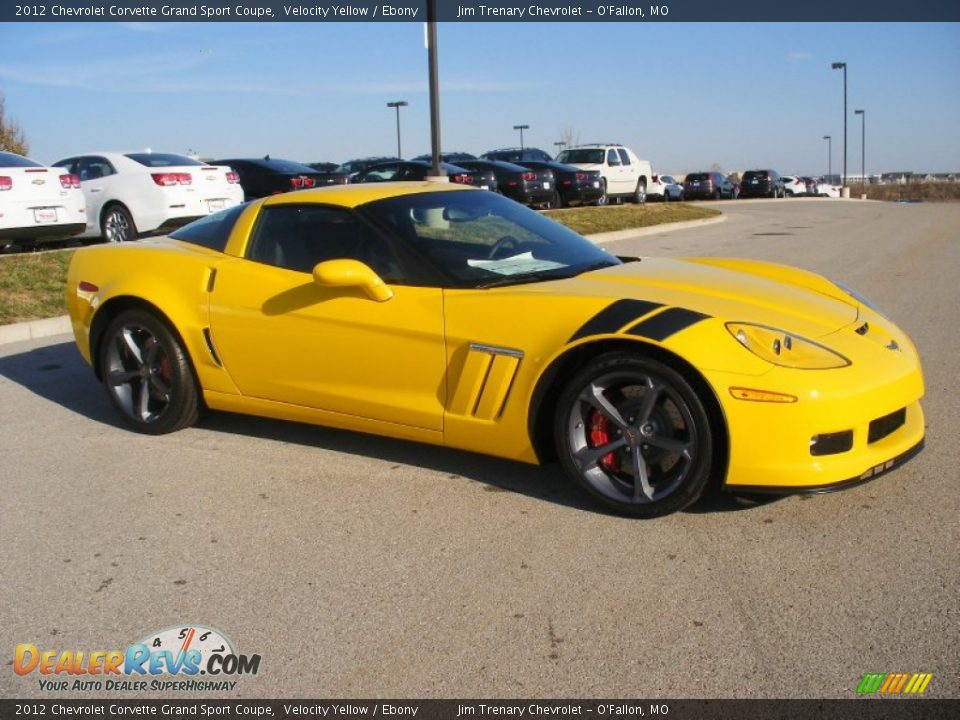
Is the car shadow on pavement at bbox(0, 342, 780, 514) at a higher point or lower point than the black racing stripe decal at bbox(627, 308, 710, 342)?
lower

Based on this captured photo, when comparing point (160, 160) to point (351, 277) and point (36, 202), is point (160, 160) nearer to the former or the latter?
point (36, 202)

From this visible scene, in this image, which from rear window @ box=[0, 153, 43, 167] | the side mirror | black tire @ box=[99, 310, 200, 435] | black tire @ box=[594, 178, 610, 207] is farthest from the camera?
black tire @ box=[594, 178, 610, 207]

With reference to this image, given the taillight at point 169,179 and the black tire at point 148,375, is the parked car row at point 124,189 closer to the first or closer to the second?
the taillight at point 169,179

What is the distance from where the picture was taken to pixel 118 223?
552 inches

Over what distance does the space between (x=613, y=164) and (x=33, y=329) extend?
22523 mm

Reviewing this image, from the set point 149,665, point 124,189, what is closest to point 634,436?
point 149,665

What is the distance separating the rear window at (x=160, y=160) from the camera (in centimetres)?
1412

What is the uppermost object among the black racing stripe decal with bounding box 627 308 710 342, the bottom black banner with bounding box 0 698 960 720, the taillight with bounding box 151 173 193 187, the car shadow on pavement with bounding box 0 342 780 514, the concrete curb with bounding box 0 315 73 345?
the taillight with bounding box 151 173 193 187

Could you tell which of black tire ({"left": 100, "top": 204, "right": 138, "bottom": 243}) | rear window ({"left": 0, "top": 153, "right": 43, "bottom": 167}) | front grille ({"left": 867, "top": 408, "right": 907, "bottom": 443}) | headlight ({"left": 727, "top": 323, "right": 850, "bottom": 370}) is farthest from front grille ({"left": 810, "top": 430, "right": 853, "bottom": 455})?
black tire ({"left": 100, "top": 204, "right": 138, "bottom": 243})

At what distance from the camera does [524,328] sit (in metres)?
4.24

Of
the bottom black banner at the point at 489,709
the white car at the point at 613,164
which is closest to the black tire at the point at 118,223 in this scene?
the bottom black banner at the point at 489,709

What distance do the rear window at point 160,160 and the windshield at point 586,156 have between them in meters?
16.6

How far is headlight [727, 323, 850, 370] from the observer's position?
3.83 m

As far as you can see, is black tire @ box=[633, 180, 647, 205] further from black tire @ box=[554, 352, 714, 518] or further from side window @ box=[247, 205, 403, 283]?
black tire @ box=[554, 352, 714, 518]
